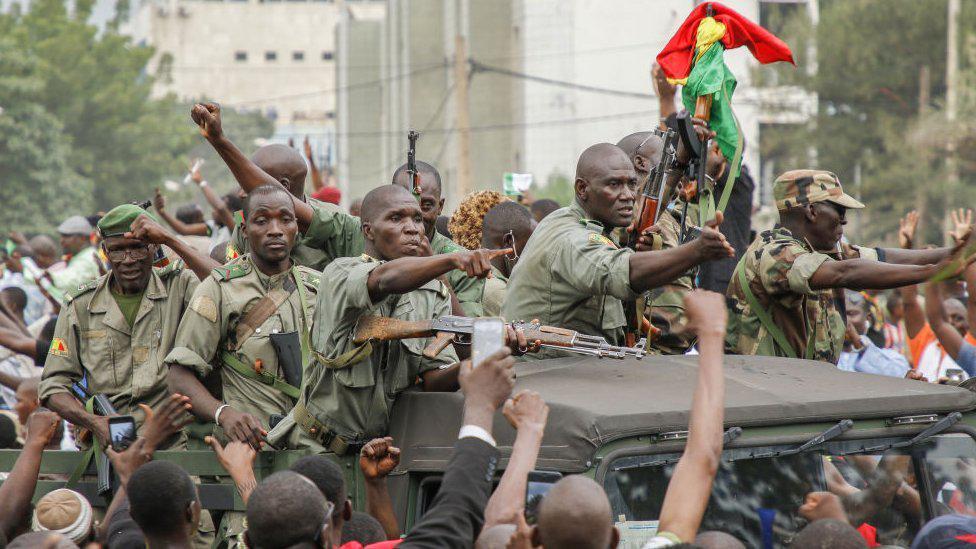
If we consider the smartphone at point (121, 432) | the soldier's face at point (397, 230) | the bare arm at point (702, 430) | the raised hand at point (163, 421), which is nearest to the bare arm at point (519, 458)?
the bare arm at point (702, 430)

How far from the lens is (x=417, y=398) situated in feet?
17.4

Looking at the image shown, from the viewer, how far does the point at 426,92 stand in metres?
50.5

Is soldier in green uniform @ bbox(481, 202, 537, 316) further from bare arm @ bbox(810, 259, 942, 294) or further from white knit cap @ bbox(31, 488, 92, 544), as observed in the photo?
white knit cap @ bbox(31, 488, 92, 544)

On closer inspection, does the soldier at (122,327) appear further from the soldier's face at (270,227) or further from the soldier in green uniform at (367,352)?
the soldier in green uniform at (367,352)

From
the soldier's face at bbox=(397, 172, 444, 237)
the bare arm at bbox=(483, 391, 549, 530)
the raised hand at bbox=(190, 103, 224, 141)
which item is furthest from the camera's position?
the soldier's face at bbox=(397, 172, 444, 237)

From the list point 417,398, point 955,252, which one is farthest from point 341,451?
point 955,252

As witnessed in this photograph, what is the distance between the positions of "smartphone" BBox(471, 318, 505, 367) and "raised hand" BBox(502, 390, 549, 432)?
20cm

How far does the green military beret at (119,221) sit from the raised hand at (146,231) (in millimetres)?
42

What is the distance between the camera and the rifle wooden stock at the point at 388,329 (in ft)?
16.8

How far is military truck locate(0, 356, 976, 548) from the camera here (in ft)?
14.8

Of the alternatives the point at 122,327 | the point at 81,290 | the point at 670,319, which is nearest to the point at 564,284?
the point at 670,319

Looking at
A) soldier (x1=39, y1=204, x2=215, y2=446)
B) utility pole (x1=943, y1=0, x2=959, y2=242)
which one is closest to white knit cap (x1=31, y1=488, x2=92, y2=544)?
soldier (x1=39, y1=204, x2=215, y2=446)

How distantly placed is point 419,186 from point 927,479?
11.1 feet

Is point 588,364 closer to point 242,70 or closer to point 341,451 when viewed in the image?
point 341,451
